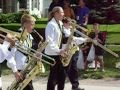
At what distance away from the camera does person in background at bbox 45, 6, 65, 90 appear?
7.74 meters

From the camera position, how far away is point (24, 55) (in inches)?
279

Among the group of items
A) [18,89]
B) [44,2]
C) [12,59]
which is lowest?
[44,2]

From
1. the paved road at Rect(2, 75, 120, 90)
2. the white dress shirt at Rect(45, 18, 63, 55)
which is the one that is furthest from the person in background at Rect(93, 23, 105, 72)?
the white dress shirt at Rect(45, 18, 63, 55)

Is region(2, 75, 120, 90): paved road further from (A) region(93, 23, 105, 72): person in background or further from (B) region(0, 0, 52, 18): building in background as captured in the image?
(B) region(0, 0, 52, 18): building in background

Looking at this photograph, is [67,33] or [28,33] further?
[67,33]

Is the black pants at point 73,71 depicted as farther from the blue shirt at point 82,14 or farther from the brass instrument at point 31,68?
the blue shirt at point 82,14

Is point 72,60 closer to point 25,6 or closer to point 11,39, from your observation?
point 11,39

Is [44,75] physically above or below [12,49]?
below

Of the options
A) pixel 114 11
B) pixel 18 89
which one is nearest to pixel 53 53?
pixel 18 89

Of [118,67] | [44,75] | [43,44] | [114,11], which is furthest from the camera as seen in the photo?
[114,11]

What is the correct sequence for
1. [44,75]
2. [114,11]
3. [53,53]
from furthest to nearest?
[114,11] < [44,75] < [53,53]

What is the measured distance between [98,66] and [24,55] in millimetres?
5074

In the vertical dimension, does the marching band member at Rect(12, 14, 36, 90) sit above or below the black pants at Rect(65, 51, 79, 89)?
above

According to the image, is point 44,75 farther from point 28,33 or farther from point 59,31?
point 28,33
